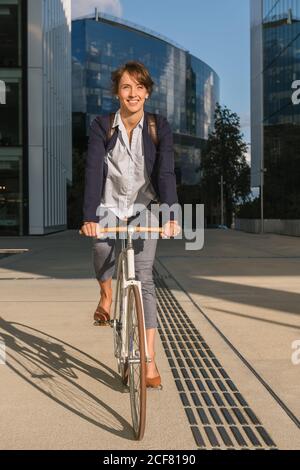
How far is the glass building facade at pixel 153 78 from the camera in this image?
7644cm

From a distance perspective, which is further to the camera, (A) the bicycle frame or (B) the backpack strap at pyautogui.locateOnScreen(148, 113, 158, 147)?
(B) the backpack strap at pyautogui.locateOnScreen(148, 113, 158, 147)

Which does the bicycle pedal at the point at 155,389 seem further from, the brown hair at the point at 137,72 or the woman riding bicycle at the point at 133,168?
the brown hair at the point at 137,72

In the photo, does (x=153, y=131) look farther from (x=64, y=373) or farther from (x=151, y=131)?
(x=64, y=373)

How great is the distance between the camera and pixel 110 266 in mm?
4461

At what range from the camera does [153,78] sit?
8206 centimetres

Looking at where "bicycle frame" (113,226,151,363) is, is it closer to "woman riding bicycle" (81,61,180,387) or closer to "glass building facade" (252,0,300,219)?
"woman riding bicycle" (81,61,180,387)

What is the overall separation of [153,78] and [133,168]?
266 ft

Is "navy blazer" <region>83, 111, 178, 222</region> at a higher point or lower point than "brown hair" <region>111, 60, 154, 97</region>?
lower

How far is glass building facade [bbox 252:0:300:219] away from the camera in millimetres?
38447

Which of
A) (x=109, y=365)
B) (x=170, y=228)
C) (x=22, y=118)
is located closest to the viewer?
(x=170, y=228)

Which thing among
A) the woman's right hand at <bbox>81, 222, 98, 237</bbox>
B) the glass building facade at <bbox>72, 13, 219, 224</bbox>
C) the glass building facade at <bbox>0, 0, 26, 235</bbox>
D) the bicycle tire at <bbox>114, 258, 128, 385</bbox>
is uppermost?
the glass building facade at <bbox>72, 13, 219, 224</bbox>

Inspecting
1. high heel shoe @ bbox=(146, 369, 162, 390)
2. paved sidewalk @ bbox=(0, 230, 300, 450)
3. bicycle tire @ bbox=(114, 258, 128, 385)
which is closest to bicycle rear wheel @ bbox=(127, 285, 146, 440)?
paved sidewalk @ bbox=(0, 230, 300, 450)

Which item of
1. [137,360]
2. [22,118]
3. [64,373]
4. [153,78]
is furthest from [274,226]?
[153,78]
